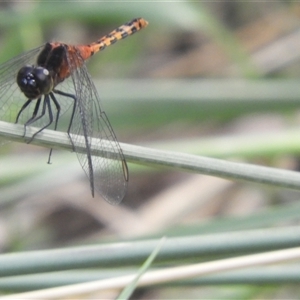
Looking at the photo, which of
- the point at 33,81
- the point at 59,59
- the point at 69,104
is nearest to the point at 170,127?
the point at 69,104

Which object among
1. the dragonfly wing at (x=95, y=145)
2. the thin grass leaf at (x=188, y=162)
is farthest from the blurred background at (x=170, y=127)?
the thin grass leaf at (x=188, y=162)

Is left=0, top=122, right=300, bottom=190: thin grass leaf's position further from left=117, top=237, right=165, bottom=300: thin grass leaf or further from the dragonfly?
left=117, top=237, right=165, bottom=300: thin grass leaf

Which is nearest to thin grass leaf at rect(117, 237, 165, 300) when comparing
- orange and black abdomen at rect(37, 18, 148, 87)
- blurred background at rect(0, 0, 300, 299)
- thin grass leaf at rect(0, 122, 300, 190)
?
thin grass leaf at rect(0, 122, 300, 190)

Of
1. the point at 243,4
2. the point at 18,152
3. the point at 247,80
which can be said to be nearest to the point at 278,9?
the point at 243,4

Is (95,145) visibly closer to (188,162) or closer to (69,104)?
(188,162)

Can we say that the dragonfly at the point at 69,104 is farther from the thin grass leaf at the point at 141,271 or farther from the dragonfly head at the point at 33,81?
the thin grass leaf at the point at 141,271

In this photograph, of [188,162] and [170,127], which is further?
[170,127]

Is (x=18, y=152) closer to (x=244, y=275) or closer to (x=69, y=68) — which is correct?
(x=69, y=68)
